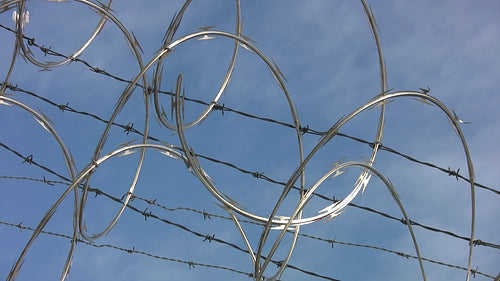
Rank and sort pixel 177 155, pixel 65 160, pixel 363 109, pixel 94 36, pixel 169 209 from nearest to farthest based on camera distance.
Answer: pixel 363 109 → pixel 177 155 → pixel 65 160 → pixel 169 209 → pixel 94 36

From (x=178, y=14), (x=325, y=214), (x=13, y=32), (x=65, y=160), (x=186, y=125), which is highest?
(x=13, y=32)

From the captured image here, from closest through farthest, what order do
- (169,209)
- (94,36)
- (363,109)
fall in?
(363,109)
(169,209)
(94,36)

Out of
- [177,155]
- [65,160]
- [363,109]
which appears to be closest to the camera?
Result: [363,109]

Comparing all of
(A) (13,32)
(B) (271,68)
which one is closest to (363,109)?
(B) (271,68)

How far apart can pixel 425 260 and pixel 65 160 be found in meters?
→ 2.84

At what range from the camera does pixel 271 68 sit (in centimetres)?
482

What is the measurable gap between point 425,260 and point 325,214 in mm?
1356

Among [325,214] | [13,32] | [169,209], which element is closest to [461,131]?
[325,214]

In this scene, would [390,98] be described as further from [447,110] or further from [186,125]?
[186,125]

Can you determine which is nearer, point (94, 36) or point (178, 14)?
point (178, 14)

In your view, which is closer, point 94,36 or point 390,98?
point 390,98

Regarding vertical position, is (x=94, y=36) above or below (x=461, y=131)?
above

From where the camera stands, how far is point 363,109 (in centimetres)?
425

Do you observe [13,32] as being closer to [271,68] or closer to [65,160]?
[65,160]
